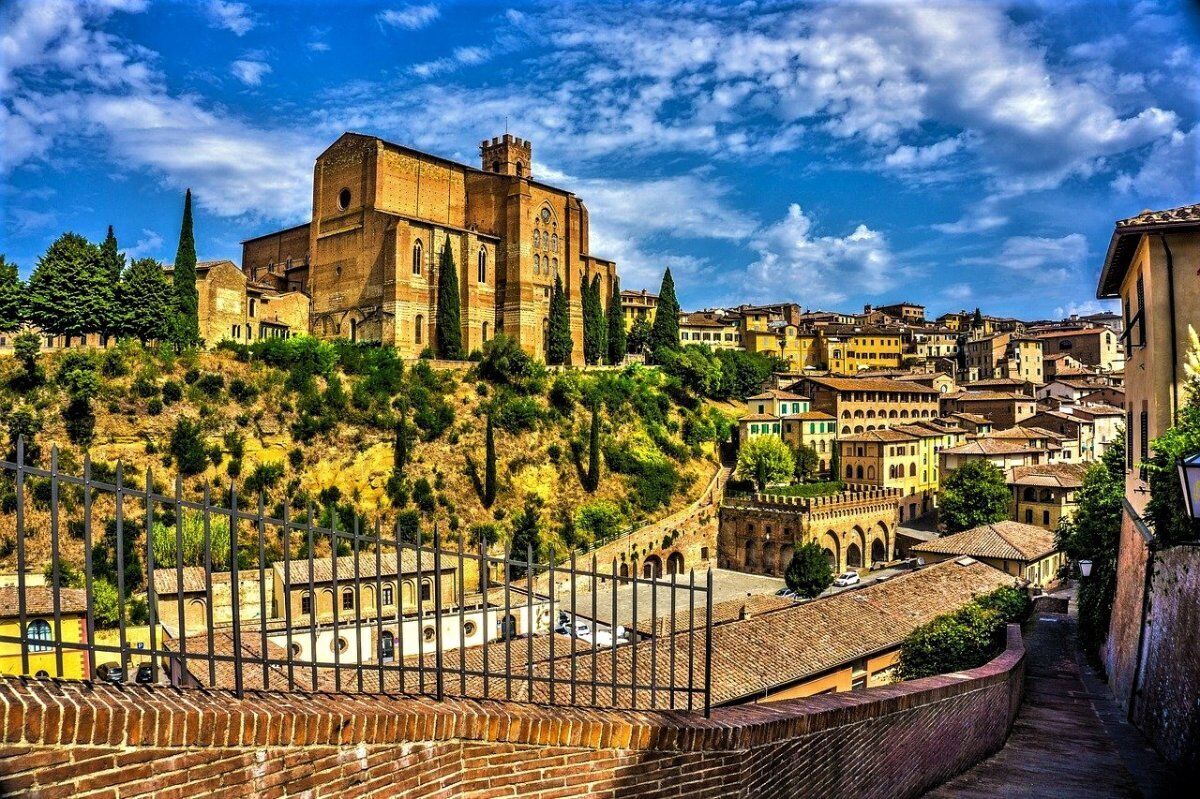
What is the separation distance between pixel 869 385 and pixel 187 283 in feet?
151

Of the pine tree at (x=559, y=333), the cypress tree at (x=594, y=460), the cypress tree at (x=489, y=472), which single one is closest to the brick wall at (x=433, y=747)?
the cypress tree at (x=489, y=472)

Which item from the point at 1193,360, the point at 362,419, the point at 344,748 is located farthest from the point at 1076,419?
the point at 344,748

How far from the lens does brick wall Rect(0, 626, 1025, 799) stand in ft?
12.2

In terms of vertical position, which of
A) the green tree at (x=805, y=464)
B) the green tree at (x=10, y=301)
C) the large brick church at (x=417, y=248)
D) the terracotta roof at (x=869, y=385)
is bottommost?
the green tree at (x=805, y=464)

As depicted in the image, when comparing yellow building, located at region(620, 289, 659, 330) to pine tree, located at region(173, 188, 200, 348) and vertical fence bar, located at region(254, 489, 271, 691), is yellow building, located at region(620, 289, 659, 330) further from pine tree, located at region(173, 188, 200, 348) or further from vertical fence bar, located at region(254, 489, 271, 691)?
vertical fence bar, located at region(254, 489, 271, 691)

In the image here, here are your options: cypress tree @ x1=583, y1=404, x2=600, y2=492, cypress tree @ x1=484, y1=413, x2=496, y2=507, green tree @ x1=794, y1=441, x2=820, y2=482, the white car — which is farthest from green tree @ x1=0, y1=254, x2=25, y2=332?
green tree @ x1=794, y1=441, x2=820, y2=482

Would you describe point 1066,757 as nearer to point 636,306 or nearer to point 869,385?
point 869,385

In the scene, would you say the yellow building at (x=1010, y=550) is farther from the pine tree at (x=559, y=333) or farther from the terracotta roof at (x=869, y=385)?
the pine tree at (x=559, y=333)

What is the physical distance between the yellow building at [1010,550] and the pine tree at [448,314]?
97.2ft

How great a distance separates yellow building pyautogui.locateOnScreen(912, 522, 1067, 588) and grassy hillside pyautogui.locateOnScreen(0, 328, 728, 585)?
55.9 feet

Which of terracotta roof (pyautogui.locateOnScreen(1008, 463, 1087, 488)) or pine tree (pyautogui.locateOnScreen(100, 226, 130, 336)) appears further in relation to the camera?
terracotta roof (pyautogui.locateOnScreen(1008, 463, 1087, 488))

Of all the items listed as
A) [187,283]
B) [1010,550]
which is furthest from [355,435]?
[1010,550]

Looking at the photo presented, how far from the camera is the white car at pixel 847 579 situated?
40.6 meters

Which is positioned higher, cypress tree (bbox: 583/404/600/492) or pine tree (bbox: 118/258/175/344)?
pine tree (bbox: 118/258/175/344)
